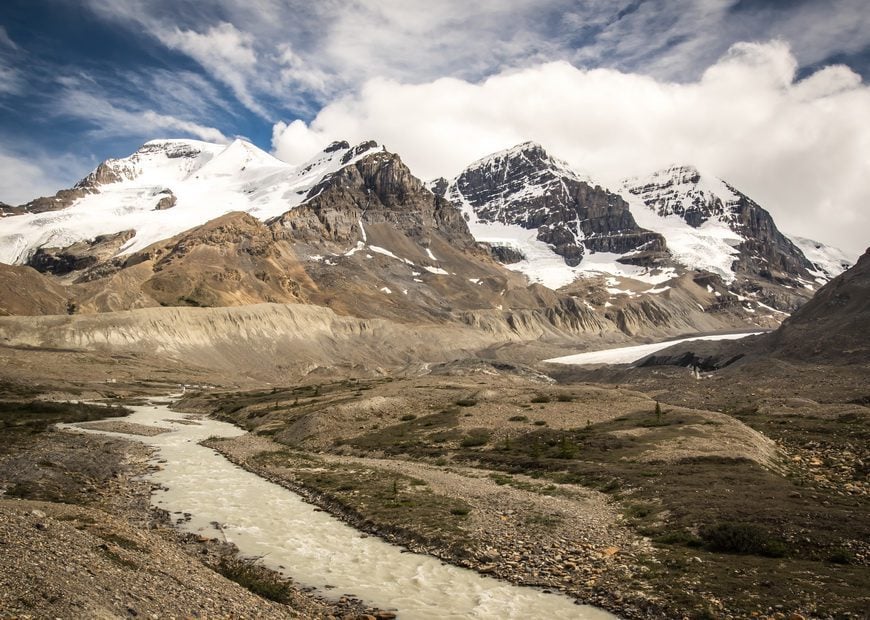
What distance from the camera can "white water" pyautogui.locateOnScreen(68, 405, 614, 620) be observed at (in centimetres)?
2202

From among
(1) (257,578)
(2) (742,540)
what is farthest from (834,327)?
(1) (257,578)

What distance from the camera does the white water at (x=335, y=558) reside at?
22.0 metres

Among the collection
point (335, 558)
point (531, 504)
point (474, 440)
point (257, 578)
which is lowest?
point (335, 558)

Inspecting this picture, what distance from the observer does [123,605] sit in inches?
636

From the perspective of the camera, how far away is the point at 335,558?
27.3 metres

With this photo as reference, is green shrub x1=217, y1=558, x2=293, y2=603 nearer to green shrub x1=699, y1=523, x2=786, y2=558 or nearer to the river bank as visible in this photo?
the river bank

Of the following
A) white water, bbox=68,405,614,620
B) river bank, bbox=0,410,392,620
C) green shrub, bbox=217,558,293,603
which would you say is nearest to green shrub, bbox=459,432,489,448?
white water, bbox=68,405,614,620

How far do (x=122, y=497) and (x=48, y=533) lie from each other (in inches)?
709

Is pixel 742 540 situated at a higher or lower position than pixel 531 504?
higher

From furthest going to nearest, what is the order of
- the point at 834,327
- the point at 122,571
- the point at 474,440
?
1. the point at 834,327
2. the point at 474,440
3. the point at 122,571

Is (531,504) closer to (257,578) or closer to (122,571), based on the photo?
(257,578)

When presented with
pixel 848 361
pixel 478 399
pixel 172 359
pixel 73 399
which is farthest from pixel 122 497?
pixel 172 359

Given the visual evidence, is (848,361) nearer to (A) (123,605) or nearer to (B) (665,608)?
(B) (665,608)

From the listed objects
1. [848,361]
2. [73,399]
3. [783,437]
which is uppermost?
[848,361]
